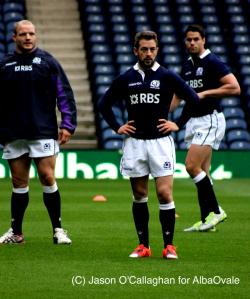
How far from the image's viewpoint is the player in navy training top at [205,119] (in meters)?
11.3

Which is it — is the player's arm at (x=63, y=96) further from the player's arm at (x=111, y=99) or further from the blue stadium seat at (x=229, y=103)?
the blue stadium seat at (x=229, y=103)

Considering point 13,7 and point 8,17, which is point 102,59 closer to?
point 8,17

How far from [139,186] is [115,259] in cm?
66

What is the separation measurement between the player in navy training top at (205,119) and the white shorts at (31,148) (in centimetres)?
209

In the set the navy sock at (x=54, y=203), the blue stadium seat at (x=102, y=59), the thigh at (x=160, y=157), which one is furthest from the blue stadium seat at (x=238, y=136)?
the thigh at (x=160, y=157)

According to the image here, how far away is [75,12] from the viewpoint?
28.3m

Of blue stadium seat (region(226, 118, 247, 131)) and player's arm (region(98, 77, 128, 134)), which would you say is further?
blue stadium seat (region(226, 118, 247, 131))

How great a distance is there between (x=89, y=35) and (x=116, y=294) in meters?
20.0

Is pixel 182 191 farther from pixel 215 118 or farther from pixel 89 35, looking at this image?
pixel 89 35

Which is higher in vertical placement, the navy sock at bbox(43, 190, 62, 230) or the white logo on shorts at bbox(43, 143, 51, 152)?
the white logo on shorts at bbox(43, 143, 51, 152)

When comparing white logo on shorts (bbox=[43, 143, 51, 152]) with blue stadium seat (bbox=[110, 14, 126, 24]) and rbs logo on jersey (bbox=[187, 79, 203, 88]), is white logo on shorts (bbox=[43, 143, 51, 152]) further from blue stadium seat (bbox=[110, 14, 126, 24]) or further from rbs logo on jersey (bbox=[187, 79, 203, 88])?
blue stadium seat (bbox=[110, 14, 126, 24])

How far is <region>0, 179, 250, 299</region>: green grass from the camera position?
23.9 ft

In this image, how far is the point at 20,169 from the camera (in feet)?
32.4

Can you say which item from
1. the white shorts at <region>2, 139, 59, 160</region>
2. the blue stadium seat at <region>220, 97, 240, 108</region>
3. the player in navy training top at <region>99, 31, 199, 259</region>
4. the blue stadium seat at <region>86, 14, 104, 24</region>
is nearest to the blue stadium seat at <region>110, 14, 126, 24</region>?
the blue stadium seat at <region>86, 14, 104, 24</region>
